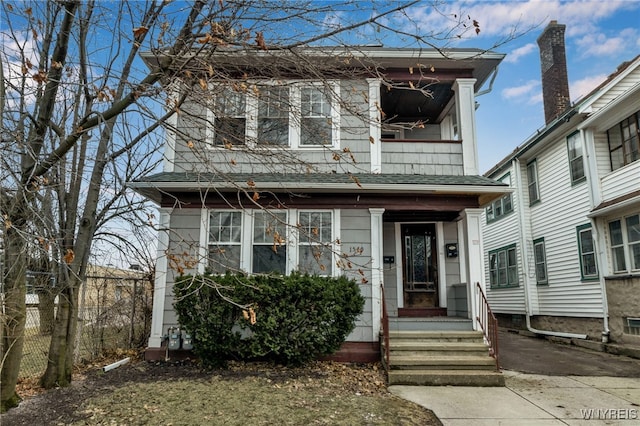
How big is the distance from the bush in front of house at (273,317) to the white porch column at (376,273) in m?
1.00

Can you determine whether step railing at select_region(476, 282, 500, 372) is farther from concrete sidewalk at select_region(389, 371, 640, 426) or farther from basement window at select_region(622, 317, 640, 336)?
basement window at select_region(622, 317, 640, 336)

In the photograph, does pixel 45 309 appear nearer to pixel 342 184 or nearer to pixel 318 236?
pixel 318 236

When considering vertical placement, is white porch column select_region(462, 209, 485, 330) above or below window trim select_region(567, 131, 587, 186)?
below

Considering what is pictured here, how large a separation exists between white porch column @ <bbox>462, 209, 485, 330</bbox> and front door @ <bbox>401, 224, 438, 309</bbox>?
1.24 meters

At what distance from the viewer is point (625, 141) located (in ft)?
31.9

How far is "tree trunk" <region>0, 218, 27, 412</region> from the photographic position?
4.79m

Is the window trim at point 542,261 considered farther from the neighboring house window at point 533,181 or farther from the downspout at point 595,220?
the downspout at point 595,220

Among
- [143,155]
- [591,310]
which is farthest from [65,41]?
[591,310]

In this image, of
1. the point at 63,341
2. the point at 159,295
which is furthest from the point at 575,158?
the point at 63,341

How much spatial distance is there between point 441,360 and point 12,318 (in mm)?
5874

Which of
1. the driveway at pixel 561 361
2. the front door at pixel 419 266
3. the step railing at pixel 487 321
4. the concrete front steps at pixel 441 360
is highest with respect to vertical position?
the front door at pixel 419 266

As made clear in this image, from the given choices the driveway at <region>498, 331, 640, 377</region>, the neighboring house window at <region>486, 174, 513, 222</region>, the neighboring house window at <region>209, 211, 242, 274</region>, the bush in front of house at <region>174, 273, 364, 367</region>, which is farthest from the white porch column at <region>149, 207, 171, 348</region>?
the neighboring house window at <region>486, 174, 513, 222</region>

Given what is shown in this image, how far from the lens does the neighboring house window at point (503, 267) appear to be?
14305mm

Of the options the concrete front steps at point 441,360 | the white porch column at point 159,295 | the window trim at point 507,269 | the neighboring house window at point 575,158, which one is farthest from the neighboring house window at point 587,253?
the white porch column at point 159,295
